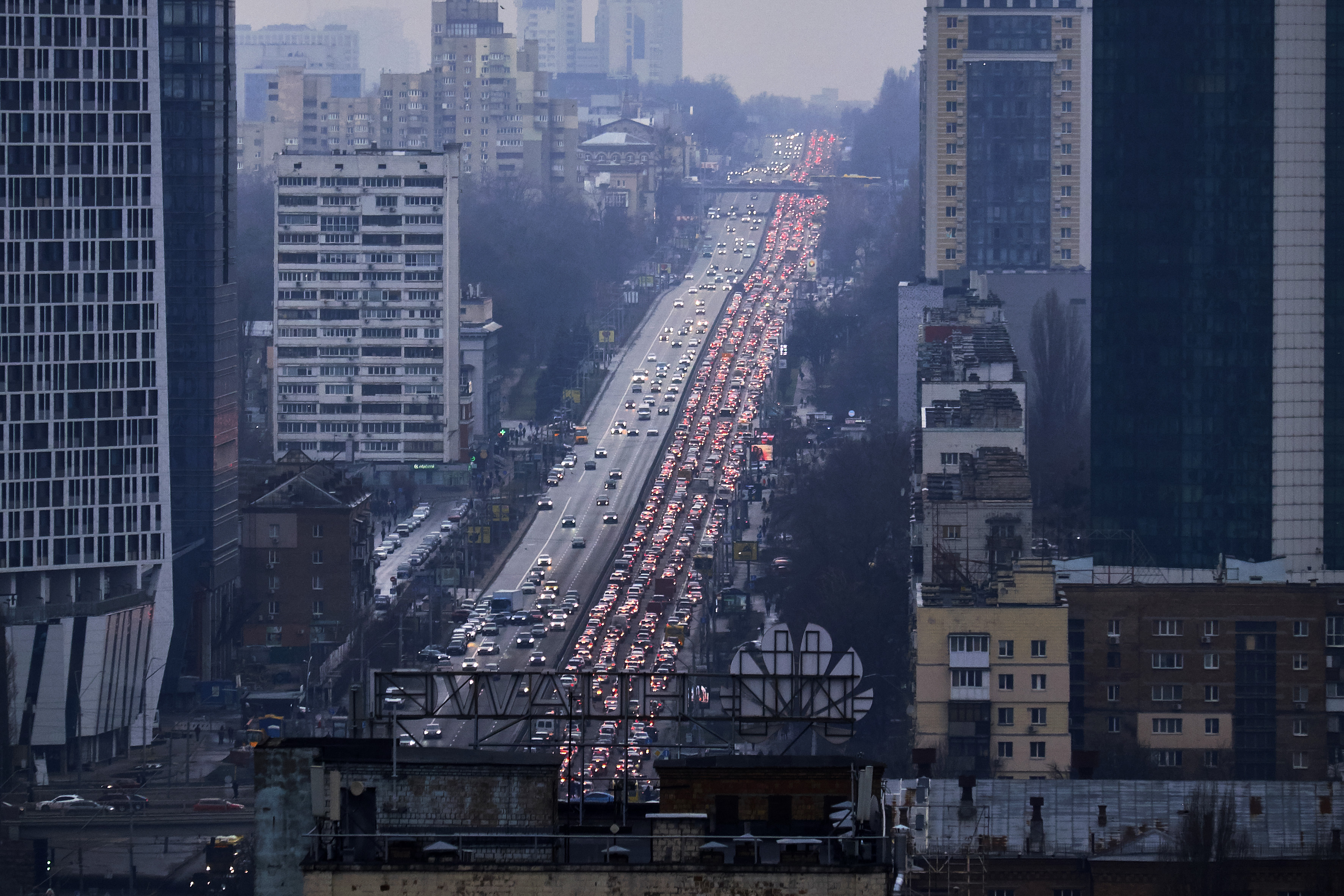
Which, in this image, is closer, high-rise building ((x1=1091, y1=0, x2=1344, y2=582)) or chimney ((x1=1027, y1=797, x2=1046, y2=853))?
chimney ((x1=1027, y1=797, x2=1046, y2=853))

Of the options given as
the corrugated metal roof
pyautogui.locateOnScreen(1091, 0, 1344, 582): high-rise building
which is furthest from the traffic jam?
pyautogui.locateOnScreen(1091, 0, 1344, 582): high-rise building

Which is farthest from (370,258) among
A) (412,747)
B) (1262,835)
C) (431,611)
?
(412,747)

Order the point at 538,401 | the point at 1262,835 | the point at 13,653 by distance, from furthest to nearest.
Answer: the point at 538,401 → the point at 13,653 → the point at 1262,835

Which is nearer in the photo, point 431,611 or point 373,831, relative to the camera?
point 373,831

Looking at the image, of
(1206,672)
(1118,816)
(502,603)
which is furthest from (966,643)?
(502,603)

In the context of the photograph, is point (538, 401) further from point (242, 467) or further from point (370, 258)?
point (242, 467)

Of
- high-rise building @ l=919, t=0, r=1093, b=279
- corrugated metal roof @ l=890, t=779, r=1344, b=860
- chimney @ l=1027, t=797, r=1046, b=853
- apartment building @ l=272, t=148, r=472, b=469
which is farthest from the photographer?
high-rise building @ l=919, t=0, r=1093, b=279

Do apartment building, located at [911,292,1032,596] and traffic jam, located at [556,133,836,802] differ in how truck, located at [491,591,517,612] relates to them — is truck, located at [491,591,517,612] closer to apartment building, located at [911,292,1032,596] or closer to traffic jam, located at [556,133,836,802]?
traffic jam, located at [556,133,836,802]

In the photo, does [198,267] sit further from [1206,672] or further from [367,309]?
[1206,672]
